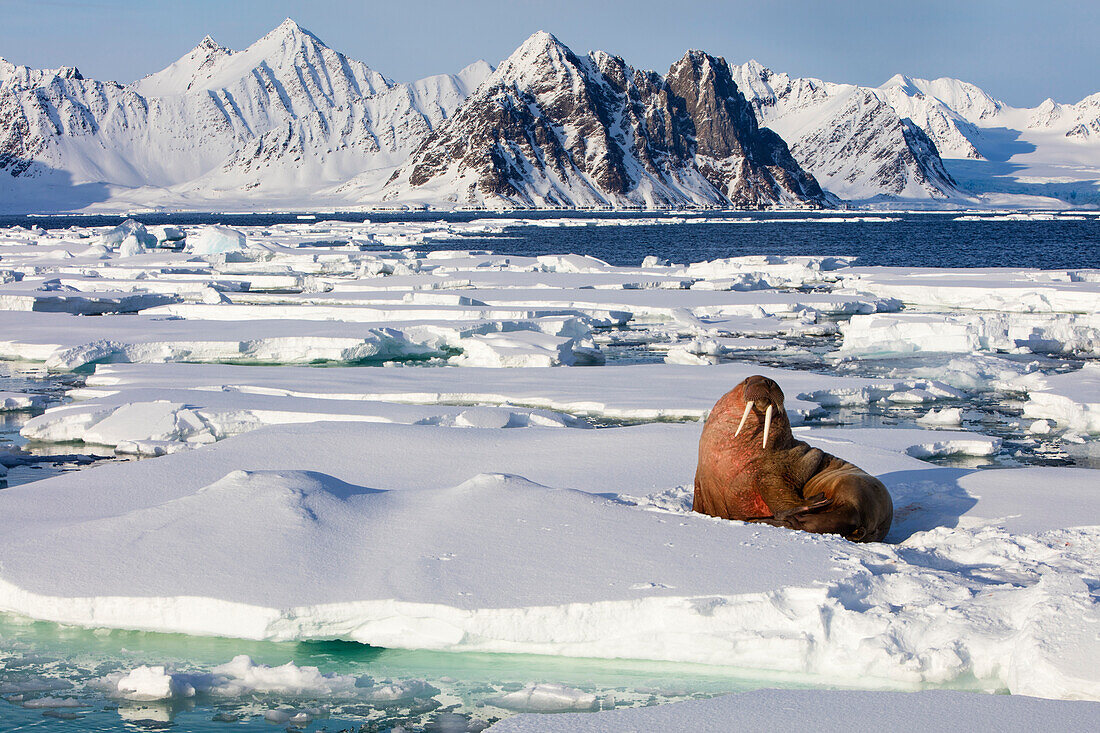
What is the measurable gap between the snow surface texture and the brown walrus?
27cm

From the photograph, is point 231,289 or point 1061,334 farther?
point 231,289

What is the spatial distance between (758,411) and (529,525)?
147 centimetres

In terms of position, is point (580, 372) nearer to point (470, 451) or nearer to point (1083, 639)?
point (470, 451)

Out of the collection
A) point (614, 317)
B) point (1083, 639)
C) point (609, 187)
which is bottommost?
point (1083, 639)

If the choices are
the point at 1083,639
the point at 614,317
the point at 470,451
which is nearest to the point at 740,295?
the point at 614,317

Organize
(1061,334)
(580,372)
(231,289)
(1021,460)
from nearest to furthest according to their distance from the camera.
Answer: (1021,460), (580,372), (1061,334), (231,289)

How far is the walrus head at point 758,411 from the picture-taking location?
5531 millimetres

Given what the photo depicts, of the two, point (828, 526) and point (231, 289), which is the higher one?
point (231, 289)

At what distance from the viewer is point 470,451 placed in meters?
7.66

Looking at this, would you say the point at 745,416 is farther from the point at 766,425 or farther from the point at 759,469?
the point at 759,469

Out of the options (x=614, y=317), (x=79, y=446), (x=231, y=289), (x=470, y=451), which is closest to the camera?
(x=470, y=451)

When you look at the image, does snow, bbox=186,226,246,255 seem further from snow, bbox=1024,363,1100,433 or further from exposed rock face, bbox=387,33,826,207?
exposed rock face, bbox=387,33,826,207

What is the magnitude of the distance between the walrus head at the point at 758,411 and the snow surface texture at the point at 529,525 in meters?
0.60

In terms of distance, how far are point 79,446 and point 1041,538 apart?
842 centimetres
